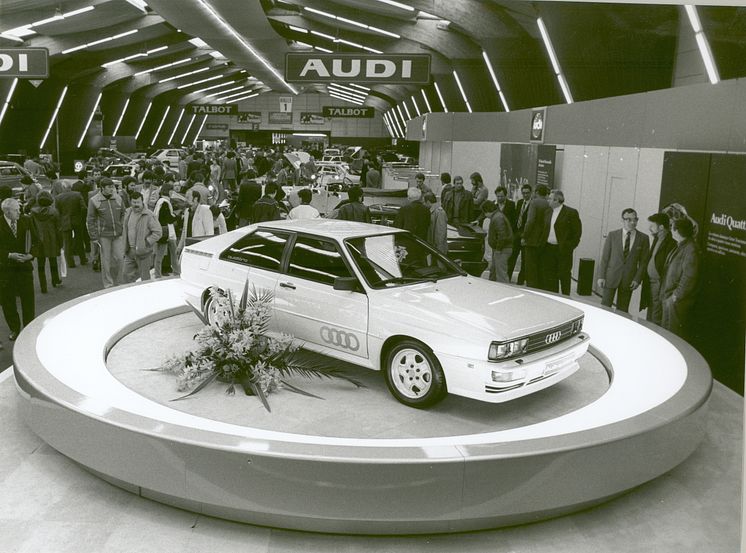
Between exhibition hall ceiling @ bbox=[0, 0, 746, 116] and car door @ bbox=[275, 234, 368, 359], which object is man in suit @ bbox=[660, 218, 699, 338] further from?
exhibition hall ceiling @ bbox=[0, 0, 746, 116]

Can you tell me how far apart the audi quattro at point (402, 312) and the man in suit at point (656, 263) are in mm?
2515

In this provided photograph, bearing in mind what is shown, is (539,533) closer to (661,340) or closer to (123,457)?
(123,457)

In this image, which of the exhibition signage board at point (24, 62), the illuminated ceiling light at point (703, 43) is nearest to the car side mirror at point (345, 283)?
the illuminated ceiling light at point (703, 43)

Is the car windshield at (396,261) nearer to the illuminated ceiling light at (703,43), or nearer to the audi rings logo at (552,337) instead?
the audi rings logo at (552,337)

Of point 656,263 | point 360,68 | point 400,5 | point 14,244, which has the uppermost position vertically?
point 400,5

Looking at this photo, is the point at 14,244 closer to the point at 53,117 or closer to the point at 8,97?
the point at 8,97

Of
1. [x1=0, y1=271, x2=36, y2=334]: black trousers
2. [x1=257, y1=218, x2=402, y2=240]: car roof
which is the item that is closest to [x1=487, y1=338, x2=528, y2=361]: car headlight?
[x1=257, y1=218, x2=402, y2=240]: car roof

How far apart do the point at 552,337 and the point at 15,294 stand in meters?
6.62

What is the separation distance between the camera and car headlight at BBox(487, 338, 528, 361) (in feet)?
18.6

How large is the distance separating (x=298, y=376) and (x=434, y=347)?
176 centimetres

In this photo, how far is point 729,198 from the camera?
7.82 meters

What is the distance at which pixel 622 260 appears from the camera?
9.34m

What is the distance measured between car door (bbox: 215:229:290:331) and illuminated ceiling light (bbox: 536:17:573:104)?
1152cm

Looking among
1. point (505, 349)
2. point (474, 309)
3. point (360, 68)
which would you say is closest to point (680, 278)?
point (474, 309)
